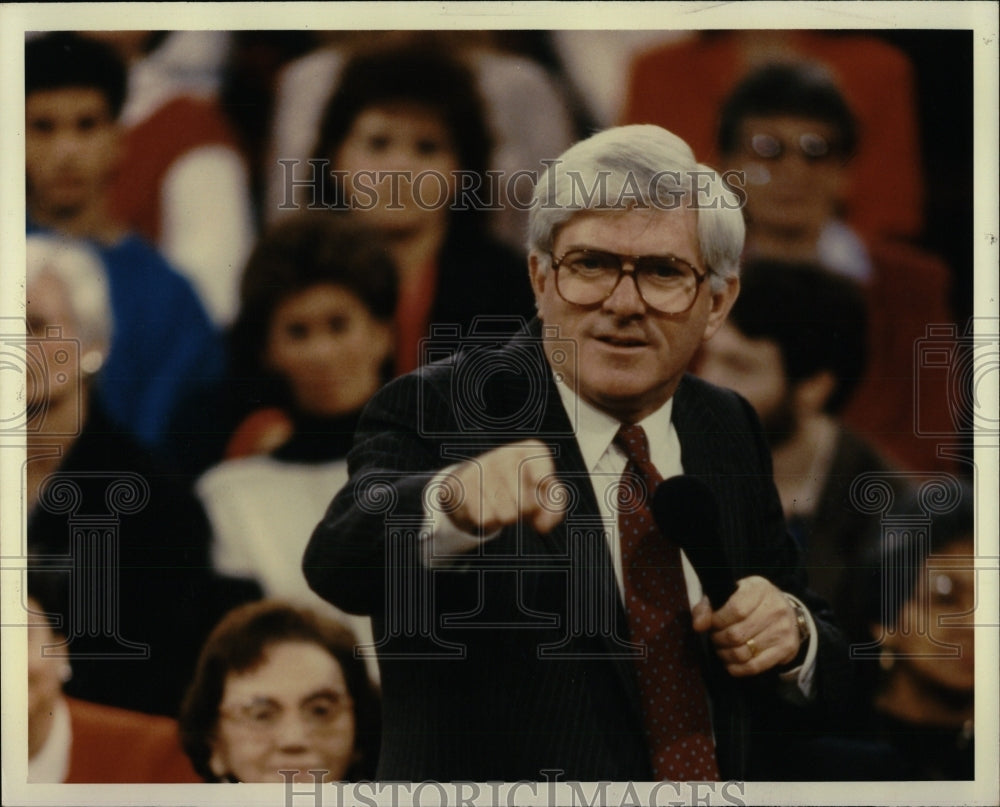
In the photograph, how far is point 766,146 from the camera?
9.68 feet

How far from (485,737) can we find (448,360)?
34.8 inches

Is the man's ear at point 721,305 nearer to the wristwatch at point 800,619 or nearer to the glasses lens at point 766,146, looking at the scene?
the glasses lens at point 766,146

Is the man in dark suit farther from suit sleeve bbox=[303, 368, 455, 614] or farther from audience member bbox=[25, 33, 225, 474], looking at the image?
audience member bbox=[25, 33, 225, 474]

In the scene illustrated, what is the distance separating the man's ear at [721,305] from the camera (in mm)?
2898

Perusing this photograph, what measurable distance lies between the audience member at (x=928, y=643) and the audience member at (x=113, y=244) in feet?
5.58

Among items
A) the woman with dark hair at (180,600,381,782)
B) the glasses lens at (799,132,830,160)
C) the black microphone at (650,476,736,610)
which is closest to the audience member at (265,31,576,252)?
the glasses lens at (799,132,830,160)

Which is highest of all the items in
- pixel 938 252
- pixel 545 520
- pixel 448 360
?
pixel 938 252

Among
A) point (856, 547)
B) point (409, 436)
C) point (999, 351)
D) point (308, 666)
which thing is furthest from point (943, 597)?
point (308, 666)

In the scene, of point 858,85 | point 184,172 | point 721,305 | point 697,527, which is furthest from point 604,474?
point 184,172

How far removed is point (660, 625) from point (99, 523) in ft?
4.45

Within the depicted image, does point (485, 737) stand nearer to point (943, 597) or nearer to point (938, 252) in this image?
point (943, 597)

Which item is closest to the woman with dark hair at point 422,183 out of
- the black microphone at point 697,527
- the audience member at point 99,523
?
the black microphone at point 697,527

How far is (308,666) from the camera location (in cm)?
293

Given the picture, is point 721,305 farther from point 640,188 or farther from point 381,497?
point 381,497
